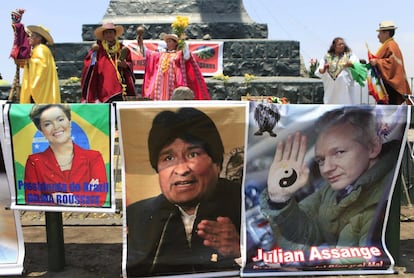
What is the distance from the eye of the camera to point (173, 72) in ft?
22.5

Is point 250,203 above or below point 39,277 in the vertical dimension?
above

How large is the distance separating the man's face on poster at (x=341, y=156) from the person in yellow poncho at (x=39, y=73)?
171 inches

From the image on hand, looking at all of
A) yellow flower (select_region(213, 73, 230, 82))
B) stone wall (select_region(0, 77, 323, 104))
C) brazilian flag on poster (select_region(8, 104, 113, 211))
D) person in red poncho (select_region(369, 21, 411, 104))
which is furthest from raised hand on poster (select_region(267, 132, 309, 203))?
yellow flower (select_region(213, 73, 230, 82))

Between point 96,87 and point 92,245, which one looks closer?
point 92,245

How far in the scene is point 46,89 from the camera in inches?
242

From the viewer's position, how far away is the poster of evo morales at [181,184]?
2895 millimetres

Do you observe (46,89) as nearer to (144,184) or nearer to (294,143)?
(144,184)

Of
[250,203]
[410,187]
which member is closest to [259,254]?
[250,203]

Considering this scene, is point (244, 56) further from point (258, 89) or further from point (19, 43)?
point (19, 43)

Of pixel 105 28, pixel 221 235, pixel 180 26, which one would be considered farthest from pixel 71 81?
pixel 221 235

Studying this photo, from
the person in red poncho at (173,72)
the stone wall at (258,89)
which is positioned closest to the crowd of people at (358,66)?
the stone wall at (258,89)

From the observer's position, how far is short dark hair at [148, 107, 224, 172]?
289 centimetres

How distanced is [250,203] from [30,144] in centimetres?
153

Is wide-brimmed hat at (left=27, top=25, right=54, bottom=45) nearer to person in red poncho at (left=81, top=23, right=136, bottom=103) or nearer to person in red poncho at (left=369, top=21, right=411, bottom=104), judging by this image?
person in red poncho at (left=81, top=23, right=136, bottom=103)
